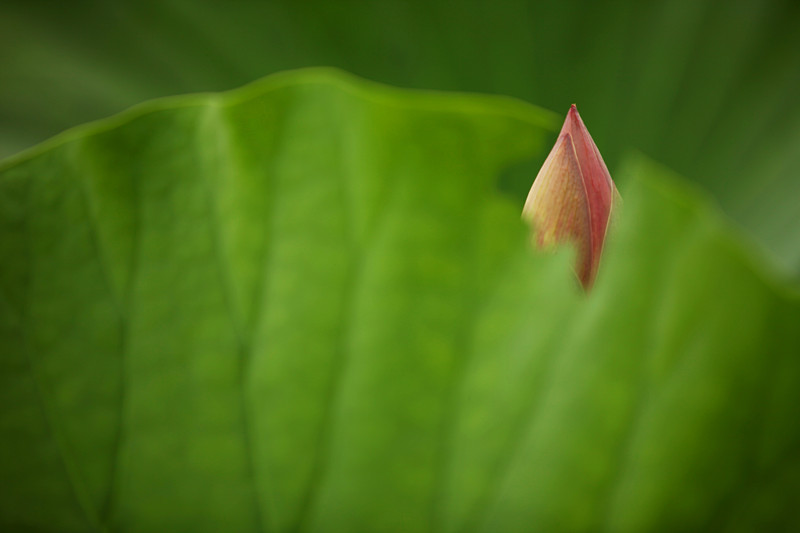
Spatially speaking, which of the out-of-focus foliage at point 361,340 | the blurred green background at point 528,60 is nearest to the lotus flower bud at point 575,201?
the out-of-focus foliage at point 361,340

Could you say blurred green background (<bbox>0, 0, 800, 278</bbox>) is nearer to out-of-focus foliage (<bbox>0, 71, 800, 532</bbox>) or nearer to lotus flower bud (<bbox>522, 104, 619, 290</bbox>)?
lotus flower bud (<bbox>522, 104, 619, 290</bbox>)

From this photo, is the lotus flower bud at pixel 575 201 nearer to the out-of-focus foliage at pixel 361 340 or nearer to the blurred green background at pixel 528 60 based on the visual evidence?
the out-of-focus foliage at pixel 361 340

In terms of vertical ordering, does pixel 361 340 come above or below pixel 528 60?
below

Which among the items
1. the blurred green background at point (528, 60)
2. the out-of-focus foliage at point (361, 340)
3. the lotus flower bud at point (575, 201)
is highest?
the blurred green background at point (528, 60)

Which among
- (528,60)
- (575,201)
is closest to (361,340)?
(575,201)

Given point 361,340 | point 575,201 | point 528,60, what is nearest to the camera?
point 361,340

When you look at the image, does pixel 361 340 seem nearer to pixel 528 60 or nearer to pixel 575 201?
pixel 575 201

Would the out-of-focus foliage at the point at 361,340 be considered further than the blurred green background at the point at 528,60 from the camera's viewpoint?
No

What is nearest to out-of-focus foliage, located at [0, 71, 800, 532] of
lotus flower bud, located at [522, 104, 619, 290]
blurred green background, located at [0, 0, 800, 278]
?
lotus flower bud, located at [522, 104, 619, 290]
